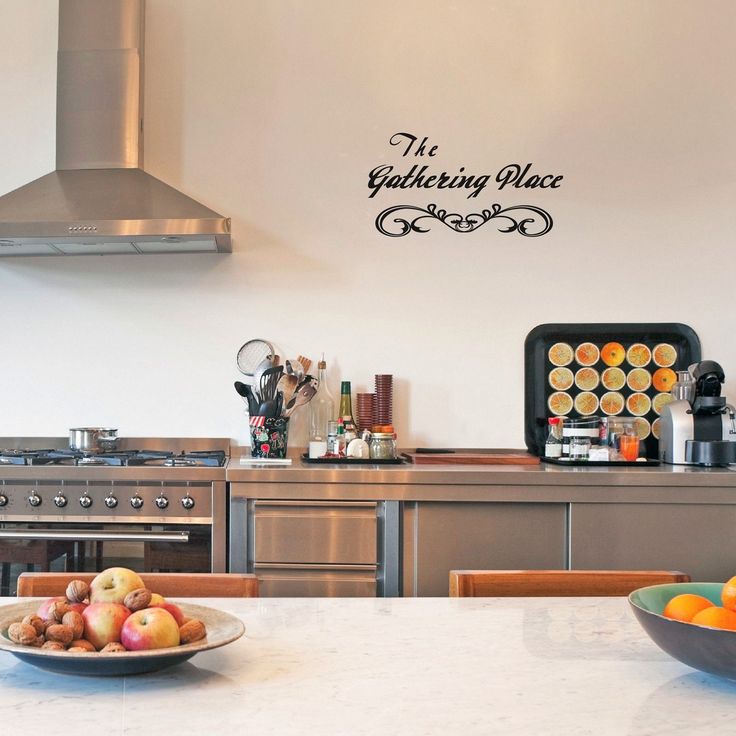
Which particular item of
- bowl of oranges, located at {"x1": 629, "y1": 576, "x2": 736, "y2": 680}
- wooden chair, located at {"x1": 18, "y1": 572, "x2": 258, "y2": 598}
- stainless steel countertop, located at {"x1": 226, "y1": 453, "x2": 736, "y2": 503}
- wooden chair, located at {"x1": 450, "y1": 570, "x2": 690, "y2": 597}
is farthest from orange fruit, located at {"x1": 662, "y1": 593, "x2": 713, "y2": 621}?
stainless steel countertop, located at {"x1": 226, "y1": 453, "x2": 736, "y2": 503}

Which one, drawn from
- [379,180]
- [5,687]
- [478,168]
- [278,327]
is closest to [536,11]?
[478,168]

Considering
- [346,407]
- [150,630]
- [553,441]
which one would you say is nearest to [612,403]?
[553,441]

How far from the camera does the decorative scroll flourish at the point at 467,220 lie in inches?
132

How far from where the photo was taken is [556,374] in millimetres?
3359

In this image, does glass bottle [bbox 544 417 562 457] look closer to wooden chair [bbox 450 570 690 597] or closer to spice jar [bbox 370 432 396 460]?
spice jar [bbox 370 432 396 460]

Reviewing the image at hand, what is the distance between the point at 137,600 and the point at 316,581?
1708 millimetres

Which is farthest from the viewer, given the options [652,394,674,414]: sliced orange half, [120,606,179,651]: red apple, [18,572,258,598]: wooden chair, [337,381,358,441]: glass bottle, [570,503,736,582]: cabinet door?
[652,394,674,414]: sliced orange half

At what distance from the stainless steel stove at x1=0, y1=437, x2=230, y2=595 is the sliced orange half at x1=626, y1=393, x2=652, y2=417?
1.54 metres

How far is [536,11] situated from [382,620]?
108 inches

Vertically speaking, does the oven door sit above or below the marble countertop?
below

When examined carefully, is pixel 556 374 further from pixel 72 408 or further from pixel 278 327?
pixel 72 408

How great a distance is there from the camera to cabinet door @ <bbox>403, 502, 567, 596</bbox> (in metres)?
2.72

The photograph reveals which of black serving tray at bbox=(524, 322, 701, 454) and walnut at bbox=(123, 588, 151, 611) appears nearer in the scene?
walnut at bbox=(123, 588, 151, 611)

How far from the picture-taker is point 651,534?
2.73 m
